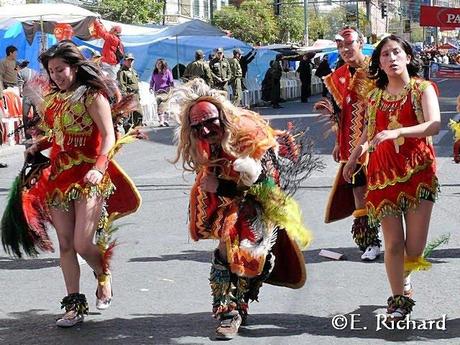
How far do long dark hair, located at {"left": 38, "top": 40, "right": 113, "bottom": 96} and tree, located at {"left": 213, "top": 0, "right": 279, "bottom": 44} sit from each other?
5262 centimetres

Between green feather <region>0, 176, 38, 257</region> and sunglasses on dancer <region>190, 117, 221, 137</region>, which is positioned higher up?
sunglasses on dancer <region>190, 117, 221, 137</region>

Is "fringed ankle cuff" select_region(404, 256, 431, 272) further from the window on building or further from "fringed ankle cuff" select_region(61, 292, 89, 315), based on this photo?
the window on building

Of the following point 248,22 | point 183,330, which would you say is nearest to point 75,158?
point 183,330

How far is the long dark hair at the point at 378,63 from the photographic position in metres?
5.19

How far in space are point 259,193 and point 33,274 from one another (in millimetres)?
2623

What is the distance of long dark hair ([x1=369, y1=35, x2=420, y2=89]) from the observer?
5188 mm

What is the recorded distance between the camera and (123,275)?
6848 millimetres

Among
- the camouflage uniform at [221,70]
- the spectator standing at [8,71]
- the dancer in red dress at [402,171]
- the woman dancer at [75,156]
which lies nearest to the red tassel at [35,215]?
the woman dancer at [75,156]

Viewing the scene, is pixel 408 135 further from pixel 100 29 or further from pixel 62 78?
pixel 100 29

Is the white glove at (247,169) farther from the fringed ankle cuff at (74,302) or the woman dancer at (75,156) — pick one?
the fringed ankle cuff at (74,302)

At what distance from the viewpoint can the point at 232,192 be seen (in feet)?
16.6

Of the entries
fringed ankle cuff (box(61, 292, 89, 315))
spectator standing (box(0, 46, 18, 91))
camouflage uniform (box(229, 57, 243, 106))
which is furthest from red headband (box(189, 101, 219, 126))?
camouflage uniform (box(229, 57, 243, 106))

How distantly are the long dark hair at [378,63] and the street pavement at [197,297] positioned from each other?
1.32 metres

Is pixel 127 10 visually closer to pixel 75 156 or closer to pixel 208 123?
pixel 75 156
